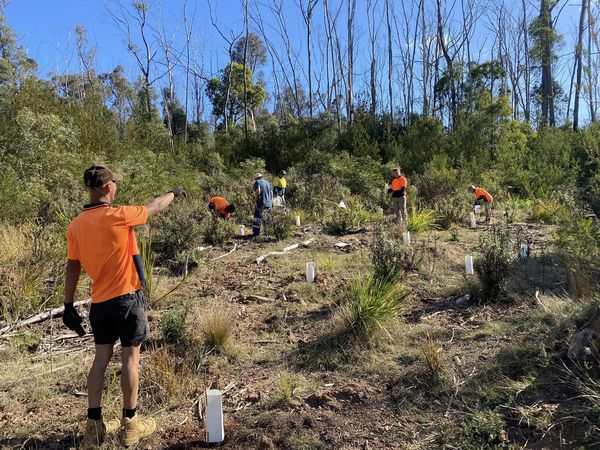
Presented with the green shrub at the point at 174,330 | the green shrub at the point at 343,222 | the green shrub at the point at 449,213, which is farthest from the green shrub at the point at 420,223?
the green shrub at the point at 174,330

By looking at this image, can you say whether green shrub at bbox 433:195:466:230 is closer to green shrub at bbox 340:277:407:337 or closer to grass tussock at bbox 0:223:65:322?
green shrub at bbox 340:277:407:337

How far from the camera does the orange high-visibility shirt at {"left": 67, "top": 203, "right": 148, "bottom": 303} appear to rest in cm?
284

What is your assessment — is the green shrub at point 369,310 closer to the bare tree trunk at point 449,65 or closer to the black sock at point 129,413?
the black sock at point 129,413

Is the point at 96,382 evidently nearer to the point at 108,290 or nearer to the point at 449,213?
the point at 108,290

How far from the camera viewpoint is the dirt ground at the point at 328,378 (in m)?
2.98


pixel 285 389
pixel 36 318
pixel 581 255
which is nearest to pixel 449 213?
pixel 581 255

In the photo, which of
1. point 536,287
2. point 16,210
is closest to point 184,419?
point 536,287

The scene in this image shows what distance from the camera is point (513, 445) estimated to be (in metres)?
2.71

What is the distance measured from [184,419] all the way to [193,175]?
14.6m

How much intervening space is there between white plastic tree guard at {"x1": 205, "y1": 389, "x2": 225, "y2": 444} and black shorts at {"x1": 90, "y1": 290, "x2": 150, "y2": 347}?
23.2 inches

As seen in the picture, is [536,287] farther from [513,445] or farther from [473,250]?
[513,445]

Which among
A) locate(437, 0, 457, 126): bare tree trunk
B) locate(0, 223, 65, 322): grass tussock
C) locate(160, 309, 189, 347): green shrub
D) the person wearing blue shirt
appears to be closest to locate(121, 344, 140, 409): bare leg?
locate(160, 309, 189, 347): green shrub

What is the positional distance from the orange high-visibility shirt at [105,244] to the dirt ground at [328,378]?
99cm

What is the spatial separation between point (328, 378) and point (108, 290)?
1.91 meters
